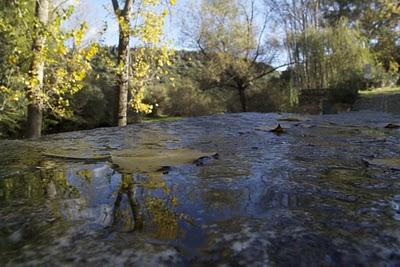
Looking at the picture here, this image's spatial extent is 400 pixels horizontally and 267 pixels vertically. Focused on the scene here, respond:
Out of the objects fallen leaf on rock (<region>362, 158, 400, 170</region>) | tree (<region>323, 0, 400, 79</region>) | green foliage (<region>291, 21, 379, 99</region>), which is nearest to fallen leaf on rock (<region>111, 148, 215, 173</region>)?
fallen leaf on rock (<region>362, 158, 400, 170</region>)

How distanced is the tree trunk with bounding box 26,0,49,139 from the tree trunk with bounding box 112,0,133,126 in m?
1.52

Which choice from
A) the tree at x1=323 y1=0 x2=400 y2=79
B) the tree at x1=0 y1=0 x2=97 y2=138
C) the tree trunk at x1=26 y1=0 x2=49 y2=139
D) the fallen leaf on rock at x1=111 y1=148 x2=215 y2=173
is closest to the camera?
the fallen leaf on rock at x1=111 y1=148 x2=215 y2=173

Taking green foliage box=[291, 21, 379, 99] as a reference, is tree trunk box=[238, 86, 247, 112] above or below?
below

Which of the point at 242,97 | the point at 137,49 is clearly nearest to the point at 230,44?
the point at 242,97

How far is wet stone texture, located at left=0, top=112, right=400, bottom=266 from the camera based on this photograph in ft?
2.86

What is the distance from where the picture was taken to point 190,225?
105 cm

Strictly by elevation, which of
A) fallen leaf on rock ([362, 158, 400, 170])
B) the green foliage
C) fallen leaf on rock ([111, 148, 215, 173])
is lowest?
fallen leaf on rock ([362, 158, 400, 170])

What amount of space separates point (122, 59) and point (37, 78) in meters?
2.30

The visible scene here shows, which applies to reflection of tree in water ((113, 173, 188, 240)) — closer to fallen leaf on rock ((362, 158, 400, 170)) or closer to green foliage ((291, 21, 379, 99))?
fallen leaf on rock ((362, 158, 400, 170))

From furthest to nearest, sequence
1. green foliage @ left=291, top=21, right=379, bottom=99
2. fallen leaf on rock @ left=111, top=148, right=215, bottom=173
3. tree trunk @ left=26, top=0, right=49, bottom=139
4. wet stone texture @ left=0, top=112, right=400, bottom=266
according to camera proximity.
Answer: green foliage @ left=291, top=21, right=379, bottom=99 < tree trunk @ left=26, top=0, right=49, bottom=139 < fallen leaf on rock @ left=111, top=148, right=215, bottom=173 < wet stone texture @ left=0, top=112, right=400, bottom=266

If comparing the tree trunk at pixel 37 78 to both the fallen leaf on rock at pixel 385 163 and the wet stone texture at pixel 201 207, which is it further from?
the fallen leaf on rock at pixel 385 163

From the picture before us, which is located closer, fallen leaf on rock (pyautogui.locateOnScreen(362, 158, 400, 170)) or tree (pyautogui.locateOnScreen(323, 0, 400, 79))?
fallen leaf on rock (pyautogui.locateOnScreen(362, 158, 400, 170))

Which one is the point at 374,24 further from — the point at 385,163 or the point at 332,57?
the point at 385,163

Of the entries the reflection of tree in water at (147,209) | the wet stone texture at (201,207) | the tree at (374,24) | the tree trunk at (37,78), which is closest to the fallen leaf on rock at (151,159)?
the wet stone texture at (201,207)
